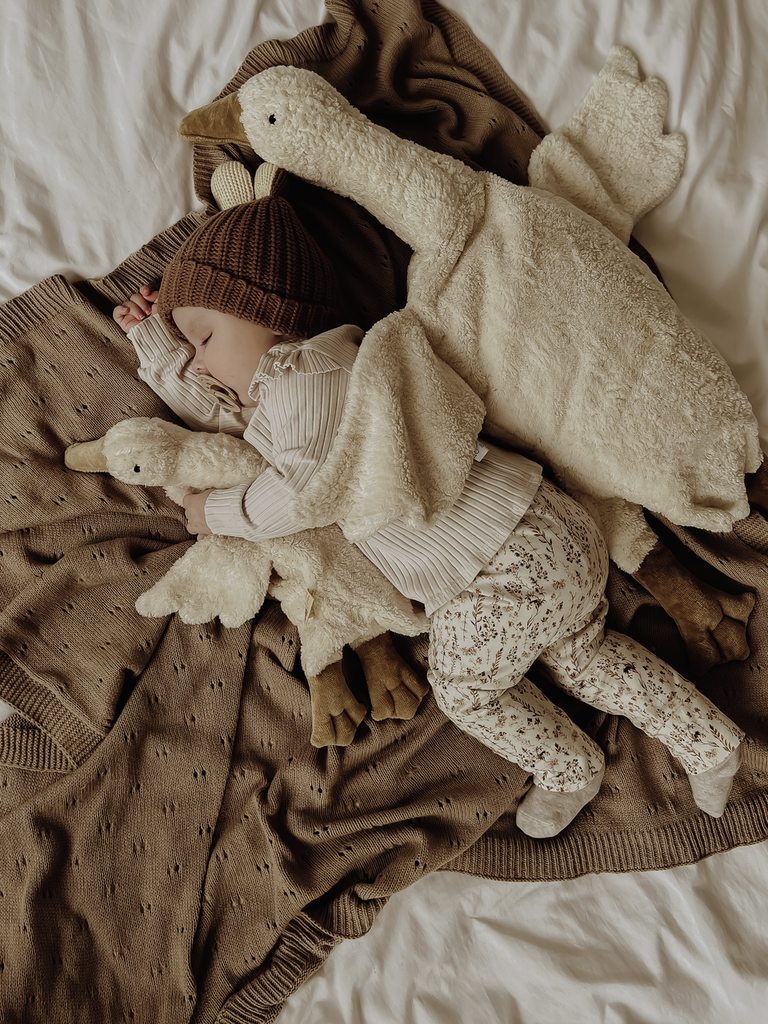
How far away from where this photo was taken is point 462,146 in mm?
958

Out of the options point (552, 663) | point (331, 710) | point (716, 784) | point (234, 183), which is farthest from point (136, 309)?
point (716, 784)

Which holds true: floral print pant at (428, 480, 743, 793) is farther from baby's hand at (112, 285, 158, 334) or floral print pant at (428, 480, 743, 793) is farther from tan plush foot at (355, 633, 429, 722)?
baby's hand at (112, 285, 158, 334)

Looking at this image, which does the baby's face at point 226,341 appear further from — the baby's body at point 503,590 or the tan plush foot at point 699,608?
the tan plush foot at point 699,608

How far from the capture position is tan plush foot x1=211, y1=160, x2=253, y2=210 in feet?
2.94

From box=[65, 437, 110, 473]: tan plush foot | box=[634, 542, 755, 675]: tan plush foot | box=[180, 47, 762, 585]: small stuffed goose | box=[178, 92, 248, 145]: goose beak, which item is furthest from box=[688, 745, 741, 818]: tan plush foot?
box=[178, 92, 248, 145]: goose beak

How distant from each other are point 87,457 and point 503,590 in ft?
2.01

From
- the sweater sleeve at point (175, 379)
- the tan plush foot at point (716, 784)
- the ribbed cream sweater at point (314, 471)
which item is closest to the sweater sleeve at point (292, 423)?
the ribbed cream sweater at point (314, 471)

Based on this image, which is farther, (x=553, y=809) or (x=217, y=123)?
(x=553, y=809)

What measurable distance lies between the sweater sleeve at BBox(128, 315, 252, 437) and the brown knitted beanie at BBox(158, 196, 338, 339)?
6 cm

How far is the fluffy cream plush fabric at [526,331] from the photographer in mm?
786

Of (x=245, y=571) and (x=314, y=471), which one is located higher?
(x=314, y=471)

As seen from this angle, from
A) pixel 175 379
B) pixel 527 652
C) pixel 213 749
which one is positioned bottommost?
pixel 213 749

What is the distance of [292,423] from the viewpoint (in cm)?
81

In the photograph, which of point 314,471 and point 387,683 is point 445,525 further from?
point 387,683
